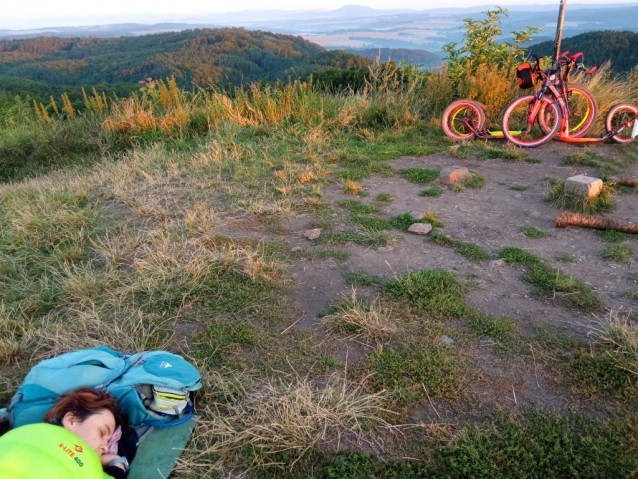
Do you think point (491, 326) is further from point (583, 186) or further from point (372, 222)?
point (583, 186)

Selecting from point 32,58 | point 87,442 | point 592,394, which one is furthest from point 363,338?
point 32,58

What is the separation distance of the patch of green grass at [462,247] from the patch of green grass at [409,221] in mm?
181

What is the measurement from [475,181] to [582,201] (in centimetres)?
107

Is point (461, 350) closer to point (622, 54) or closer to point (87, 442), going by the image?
point (87, 442)

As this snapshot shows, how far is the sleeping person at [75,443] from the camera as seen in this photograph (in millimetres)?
1506

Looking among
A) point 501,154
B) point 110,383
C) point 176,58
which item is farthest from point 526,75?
→ point 176,58

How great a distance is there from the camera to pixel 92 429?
1.85m

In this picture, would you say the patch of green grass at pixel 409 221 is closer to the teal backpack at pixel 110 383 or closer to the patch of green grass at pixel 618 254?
the patch of green grass at pixel 618 254

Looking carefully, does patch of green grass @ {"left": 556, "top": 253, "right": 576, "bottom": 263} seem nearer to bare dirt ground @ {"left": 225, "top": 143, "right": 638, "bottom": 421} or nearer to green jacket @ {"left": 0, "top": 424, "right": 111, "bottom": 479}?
bare dirt ground @ {"left": 225, "top": 143, "right": 638, "bottom": 421}

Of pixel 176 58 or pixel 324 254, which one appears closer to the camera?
pixel 324 254

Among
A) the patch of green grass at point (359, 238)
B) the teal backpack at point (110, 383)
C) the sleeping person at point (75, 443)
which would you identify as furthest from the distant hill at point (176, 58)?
the sleeping person at point (75, 443)

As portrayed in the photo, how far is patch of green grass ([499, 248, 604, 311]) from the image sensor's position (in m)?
2.78

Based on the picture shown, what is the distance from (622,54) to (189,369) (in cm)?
1332

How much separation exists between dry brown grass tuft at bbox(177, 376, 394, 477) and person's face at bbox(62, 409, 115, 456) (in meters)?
0.34
